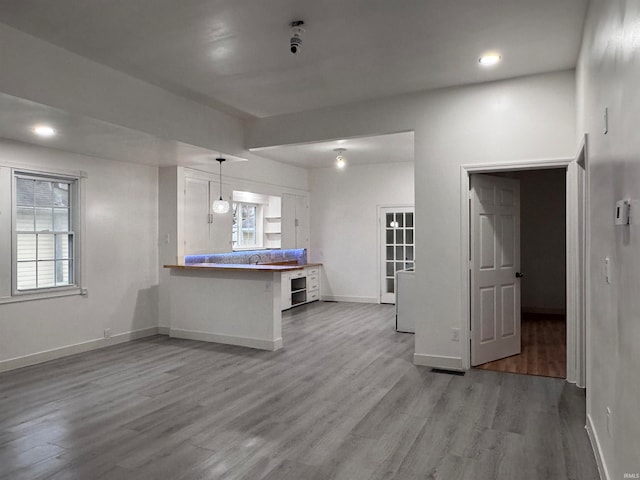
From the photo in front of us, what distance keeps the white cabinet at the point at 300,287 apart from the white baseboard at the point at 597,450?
18.4ft

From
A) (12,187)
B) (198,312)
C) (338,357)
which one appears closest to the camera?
(12,187)

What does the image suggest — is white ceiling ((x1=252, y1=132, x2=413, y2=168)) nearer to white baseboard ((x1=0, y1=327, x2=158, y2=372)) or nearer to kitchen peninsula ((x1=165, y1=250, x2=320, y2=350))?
kitchen peninsula ((x1=165, y1=250, x2=320, y2=350))

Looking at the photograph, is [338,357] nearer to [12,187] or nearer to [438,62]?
[438,62]

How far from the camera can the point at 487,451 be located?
9.28 ft

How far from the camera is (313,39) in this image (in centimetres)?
347

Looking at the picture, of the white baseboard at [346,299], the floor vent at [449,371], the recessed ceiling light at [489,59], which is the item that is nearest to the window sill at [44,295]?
the floor vent at [449,371]

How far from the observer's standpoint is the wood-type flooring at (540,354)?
14.8 ft

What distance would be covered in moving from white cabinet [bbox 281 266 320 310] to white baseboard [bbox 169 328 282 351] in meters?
2.32

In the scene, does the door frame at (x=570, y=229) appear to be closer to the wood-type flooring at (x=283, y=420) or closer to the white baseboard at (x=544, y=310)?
the wood-type flooring at (x=283, y=420)

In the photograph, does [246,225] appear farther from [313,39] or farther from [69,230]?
[313,39]

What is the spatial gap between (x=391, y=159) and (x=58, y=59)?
228 inches

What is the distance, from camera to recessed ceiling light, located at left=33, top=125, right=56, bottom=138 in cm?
420

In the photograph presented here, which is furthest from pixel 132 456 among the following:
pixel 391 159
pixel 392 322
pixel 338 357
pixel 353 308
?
pixel 391 159

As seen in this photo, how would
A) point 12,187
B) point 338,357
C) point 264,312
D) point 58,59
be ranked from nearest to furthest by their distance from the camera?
point 58,59, point 12,187, point 338,357, point 264,312
